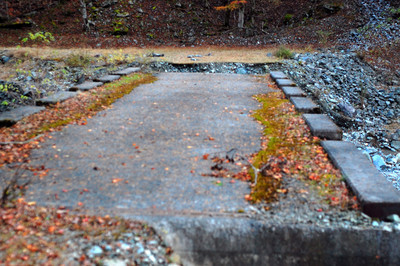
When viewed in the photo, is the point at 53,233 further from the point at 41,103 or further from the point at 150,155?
the point at 41,103

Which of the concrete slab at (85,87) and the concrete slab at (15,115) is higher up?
the concrete slab at (85,87)

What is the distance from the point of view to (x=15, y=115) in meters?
4.66

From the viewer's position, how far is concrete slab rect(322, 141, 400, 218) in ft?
8.22

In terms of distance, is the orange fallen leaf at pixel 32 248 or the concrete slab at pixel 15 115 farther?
the concrete slab at pixel 15 115

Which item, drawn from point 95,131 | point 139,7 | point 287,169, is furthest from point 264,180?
point 139,7

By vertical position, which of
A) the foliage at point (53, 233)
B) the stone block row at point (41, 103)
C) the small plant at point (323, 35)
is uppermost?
the small plant at point (323, 35)

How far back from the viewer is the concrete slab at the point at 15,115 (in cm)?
440

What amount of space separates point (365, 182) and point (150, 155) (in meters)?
2.12

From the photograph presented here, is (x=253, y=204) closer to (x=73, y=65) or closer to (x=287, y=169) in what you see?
(x=287, y=169)

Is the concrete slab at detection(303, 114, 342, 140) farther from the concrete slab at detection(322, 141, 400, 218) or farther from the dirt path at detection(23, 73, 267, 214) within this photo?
the dirt path at detection(23, 73, 267, 214)

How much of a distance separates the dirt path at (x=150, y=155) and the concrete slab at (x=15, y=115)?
2.53 feet

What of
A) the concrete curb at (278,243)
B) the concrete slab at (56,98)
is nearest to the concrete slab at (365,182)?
the concrete curb at (278,243)

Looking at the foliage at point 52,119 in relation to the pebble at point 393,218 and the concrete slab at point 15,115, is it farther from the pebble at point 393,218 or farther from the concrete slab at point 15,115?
the pebble at point 393,218

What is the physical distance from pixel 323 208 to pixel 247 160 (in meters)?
1.03
